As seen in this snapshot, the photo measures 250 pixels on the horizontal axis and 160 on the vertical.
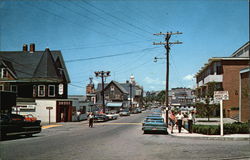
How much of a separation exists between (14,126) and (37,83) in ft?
82.5

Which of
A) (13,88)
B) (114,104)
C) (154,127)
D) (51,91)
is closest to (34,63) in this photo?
(13,88)

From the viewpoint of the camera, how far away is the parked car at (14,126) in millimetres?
15817

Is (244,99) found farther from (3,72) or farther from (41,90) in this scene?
(3,72)

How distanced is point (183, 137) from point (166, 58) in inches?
524

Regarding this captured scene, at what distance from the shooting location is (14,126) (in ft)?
54.2

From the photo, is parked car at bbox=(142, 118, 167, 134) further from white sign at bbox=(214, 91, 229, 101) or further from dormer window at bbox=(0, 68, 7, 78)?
dormer window at bbox=(0, 68, 7, 78)

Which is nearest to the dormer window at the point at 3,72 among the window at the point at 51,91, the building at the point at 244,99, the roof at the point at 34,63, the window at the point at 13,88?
the roof at the point at 34,63

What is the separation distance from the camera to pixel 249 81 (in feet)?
86.1

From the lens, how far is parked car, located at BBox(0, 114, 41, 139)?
51.9 ft

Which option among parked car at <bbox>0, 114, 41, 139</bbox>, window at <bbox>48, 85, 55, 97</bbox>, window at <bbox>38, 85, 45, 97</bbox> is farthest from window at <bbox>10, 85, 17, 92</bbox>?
parked car at <bbox>0, 114, 41, 139</bbox>

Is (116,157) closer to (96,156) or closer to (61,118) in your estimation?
(96,156)

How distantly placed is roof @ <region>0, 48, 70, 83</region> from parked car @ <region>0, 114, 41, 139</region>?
23.5 meters

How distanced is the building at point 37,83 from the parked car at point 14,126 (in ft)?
66.0

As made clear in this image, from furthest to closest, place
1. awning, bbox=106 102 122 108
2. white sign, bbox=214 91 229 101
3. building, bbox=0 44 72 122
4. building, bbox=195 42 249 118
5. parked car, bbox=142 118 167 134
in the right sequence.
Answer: awning, bbox=106 102 122 108
building, bbox=195 42 249 118
building, bbox=0 44 72 122
parked car, bbox=142 118 167 134
white sign, bbox=214 91 229 101
